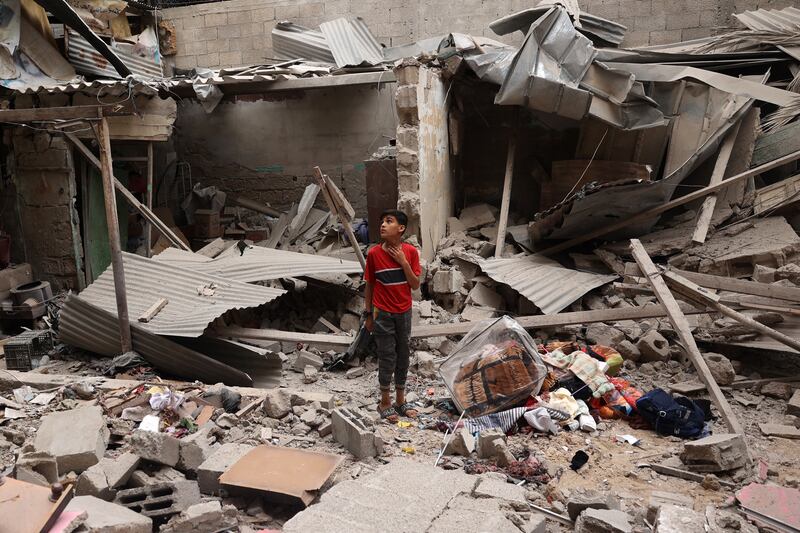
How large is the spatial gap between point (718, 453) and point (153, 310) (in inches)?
202

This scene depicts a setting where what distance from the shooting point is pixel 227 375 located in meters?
5.63

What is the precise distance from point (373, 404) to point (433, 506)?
215 cm

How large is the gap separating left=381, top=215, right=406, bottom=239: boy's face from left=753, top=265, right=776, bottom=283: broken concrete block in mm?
4136

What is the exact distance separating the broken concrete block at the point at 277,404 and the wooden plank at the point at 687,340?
3.13m

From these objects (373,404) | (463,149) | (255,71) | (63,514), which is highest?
(255,71)

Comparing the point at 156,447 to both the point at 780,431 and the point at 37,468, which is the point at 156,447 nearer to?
the point at 37,468

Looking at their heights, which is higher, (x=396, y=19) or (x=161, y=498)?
(x=396, y=19)

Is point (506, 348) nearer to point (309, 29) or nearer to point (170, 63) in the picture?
point (309, 29)

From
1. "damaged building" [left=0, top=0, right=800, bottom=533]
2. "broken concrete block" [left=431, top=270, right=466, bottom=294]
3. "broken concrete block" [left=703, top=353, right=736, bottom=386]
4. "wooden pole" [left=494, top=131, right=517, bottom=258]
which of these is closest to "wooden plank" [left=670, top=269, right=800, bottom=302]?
"damaged building" [left=0, top=0, right=800, bottom=533]

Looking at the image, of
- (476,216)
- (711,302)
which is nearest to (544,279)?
(711,302)

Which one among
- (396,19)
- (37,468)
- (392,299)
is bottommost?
(37,468)

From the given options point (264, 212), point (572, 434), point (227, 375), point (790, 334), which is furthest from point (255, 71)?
point (790, 334)

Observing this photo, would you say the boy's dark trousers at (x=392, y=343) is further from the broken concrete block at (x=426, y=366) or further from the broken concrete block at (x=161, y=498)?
the broken concrete block at (x=161, y=498)

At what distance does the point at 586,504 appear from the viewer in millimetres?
3250
